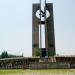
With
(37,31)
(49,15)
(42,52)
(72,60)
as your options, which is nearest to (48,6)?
(49,15)

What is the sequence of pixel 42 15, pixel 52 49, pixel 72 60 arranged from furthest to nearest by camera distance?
pixel 52 49, pixel 42 15, pixel 72 60

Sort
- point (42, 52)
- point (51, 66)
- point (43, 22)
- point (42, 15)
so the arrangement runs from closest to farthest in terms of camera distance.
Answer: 1. point (51, 66)
2. point (42, 52)
3. point (42, 15)
4. point (43, 22)

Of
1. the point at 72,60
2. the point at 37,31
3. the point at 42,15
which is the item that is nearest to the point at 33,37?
the point at 37,31

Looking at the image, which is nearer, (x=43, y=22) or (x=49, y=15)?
(x=43, y=22)

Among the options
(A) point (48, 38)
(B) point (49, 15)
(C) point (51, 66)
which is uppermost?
(B) point (49, 15)

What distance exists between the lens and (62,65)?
30.8m

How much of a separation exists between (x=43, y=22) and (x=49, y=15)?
5.80 metres

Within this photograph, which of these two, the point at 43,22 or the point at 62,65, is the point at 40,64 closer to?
the point at 62,65

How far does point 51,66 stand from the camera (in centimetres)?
3053

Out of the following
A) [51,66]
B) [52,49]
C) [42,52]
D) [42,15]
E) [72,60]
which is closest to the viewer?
[51,66]

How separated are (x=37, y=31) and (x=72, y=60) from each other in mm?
18826

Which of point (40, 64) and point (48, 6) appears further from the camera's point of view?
point (48, 6)

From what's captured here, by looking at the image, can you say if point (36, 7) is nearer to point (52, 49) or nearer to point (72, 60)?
point (52, 49)

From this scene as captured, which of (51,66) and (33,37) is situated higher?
(33,37)
